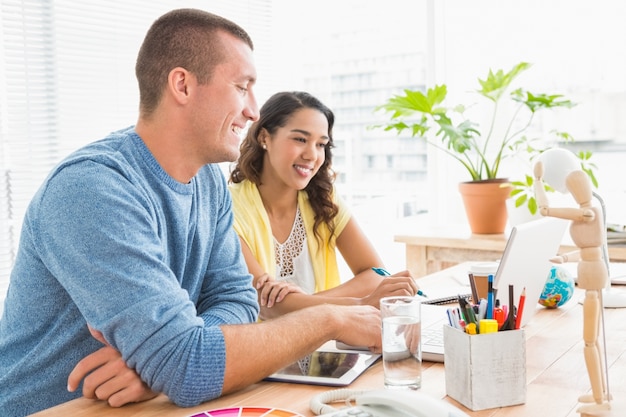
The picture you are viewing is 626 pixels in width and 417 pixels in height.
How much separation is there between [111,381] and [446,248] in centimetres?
228

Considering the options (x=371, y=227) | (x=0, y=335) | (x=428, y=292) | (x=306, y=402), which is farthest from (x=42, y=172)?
(x=371, y=227)

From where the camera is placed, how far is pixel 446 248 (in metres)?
3.19

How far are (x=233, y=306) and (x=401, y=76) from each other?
3.03 m

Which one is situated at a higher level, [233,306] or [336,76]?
[336,76]

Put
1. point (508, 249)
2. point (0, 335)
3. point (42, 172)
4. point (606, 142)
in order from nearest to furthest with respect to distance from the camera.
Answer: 1. point (508, 249)
2. point (0, 335)
3. point (42, 172)
4. point (606, 142)

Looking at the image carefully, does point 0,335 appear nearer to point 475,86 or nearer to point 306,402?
point 306,402

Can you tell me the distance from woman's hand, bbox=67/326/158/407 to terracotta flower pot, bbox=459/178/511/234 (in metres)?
2.27

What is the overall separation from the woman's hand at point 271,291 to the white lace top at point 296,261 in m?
0.32

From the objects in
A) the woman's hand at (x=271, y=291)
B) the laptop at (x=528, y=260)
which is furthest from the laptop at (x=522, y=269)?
the woman's hand at (x=271, y=291)

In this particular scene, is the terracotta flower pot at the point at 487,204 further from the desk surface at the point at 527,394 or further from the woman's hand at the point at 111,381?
the woman's hand at the point at 111,381

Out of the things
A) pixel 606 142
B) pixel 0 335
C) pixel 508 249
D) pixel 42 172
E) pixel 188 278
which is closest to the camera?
pixel 508 249

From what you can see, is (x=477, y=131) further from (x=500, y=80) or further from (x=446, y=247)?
(x=446, y=247)

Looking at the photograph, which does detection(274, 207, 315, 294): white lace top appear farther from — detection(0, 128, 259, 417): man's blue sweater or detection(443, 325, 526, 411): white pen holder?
detection(443, 325, 526, 411): white pen holder

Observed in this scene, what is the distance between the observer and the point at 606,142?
3467mm
